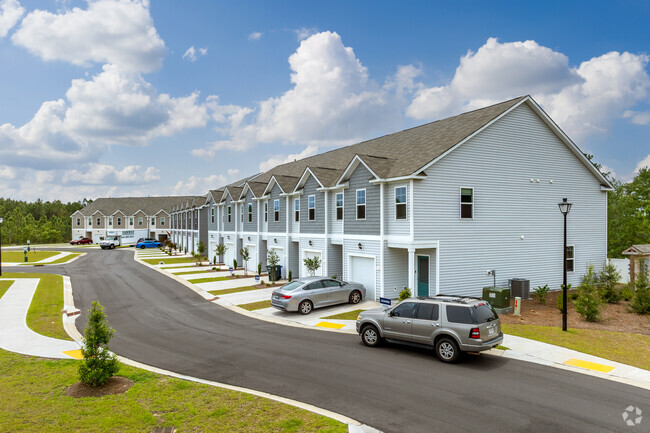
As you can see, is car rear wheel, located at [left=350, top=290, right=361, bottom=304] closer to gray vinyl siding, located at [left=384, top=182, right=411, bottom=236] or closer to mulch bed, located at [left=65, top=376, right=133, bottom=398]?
gray vinyl siding, located at [left=384, top=182, right=411, bottom=236]

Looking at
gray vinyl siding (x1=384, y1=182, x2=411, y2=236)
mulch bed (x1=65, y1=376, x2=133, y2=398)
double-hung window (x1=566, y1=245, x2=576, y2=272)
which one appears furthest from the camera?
double-hung window (x1=566, y1=245, x2=576, y2=272)

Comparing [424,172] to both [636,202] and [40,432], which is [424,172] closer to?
[40,432]

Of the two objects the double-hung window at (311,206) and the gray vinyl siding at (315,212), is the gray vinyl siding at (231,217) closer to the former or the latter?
the gray vinyl siding at (315,212)

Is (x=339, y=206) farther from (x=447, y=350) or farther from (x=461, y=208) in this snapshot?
(x=447, y=350)

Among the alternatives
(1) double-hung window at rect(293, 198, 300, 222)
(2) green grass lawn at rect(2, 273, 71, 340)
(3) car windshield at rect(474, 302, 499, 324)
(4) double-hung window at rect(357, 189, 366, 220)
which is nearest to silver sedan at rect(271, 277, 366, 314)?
(4) double-hung window at rect(357, 189, 366, 220)

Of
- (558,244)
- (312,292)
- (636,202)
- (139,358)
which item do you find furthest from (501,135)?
(636,202)

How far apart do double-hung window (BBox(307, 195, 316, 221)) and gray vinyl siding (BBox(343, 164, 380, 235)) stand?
12.2ft

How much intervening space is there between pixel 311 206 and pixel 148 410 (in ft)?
64.4

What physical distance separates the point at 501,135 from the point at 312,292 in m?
13.1

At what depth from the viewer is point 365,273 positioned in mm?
21688

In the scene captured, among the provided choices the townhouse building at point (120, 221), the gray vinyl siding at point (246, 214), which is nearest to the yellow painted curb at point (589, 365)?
the gray vinyl siding at point (246, 214)

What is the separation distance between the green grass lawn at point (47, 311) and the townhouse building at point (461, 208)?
46.2ft

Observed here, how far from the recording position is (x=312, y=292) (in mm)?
18578

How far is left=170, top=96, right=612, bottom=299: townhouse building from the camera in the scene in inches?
765
